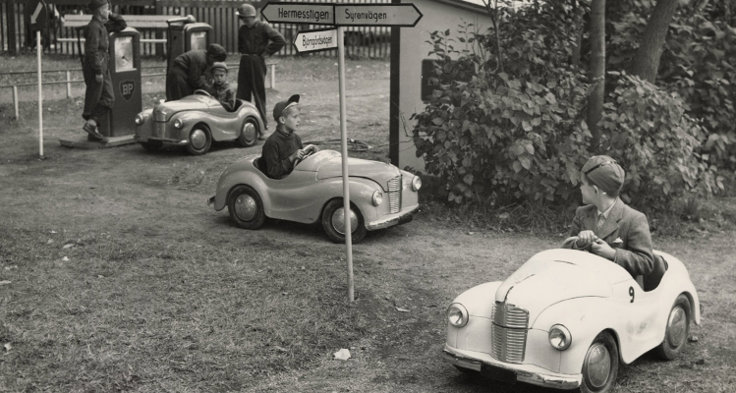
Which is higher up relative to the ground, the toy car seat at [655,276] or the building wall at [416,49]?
the building wall at [416,49]

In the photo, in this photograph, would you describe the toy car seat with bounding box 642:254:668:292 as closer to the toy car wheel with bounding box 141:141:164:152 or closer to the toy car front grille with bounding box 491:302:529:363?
the toy car front grille with bounding box 491:302:529:363

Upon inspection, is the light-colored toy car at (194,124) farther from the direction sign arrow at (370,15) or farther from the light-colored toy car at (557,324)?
the light-colored toy car at (557,324)

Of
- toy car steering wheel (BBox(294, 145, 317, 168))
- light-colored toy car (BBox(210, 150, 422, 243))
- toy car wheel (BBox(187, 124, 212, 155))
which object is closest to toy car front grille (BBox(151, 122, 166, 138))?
toy car wheel (BBox(187, 124, 212, 155))

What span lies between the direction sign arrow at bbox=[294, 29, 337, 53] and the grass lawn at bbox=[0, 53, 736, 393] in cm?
192

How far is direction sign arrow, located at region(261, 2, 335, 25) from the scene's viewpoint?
24.7ft

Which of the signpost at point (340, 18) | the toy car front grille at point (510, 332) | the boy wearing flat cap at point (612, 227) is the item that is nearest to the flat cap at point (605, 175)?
the boy wearing flat cap at point (612, 227)

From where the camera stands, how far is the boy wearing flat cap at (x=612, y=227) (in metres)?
6.28

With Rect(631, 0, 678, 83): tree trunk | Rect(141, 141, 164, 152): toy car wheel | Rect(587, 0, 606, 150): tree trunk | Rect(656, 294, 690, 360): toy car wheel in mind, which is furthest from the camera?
Rect(141, 141, 164, 152): toy car wheel

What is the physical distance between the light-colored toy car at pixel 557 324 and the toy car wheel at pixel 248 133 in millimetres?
8456

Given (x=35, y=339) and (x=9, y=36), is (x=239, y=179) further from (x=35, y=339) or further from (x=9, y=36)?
(x=9, y=36)

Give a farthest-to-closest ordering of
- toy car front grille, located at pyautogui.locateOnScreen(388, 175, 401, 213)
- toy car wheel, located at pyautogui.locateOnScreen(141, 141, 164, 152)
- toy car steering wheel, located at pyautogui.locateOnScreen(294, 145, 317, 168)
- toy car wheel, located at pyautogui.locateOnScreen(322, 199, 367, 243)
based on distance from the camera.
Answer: toy car wheel, located at pyautogui.locateOnScreen(141, 141, 164, 152) < toy car steering wheel, located at pyautogui.locateOnScreen(294, 145, 317, 168) < toy car front grille, located at pyautogui.locateOnScreen(388, 175, 401, 213) < toy car wheel, located at pyautogui.locateOnScreen(322, 199, 367, 243)

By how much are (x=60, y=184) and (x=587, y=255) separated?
7745 millimetres

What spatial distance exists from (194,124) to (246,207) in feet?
12.6

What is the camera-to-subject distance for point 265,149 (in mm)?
9906
